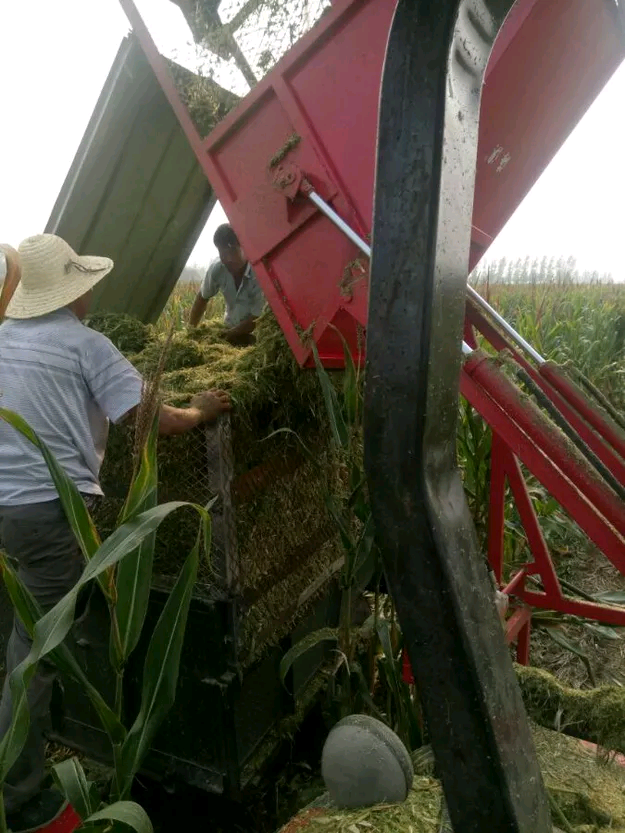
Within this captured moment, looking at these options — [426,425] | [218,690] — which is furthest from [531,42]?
[218,690]

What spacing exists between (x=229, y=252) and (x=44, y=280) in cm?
163

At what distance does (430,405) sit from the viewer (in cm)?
37

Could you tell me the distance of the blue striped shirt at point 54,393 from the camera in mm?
1982

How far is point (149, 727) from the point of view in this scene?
117 centimetres

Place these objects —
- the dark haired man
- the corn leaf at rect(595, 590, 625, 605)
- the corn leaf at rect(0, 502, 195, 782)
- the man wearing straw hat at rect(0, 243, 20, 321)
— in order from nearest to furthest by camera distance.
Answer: the corn leaf at rect(0, 502, 195, 782) → the man wearing straw hat at rect(0, 243, 20, 321) → the corn leaf at rect(595, 590, 625, 605) → the dark haired man

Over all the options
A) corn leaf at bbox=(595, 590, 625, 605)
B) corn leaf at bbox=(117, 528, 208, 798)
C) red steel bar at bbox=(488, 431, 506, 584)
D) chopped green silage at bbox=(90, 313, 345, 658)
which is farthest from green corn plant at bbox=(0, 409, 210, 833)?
corn leaf at bbox=(595, 590, 625, 605)

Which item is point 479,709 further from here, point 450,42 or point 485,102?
point 485,102

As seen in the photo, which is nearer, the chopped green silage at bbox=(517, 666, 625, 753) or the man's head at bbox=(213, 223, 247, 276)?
the chopped green silage at bbox=(517, 666, 625, 753)

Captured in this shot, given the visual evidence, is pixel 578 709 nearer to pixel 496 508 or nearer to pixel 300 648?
pixel 300 648

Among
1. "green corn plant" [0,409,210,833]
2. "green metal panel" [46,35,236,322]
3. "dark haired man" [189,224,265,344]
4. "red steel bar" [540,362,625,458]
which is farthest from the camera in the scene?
"dark haired man" [189,224,265,344]

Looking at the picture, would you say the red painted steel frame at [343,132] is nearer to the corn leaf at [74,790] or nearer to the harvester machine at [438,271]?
the harvester machine at [438,271]

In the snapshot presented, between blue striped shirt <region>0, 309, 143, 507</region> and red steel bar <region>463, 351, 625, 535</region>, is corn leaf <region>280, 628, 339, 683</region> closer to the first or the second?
blue striped shirt <region>0, 309, 143, 507</region>

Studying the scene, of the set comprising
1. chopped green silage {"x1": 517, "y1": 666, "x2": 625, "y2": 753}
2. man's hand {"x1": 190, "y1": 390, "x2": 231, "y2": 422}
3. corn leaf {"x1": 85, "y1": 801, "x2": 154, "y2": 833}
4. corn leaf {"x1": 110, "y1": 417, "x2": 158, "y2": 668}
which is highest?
man's hand {"x1": 190, "y1": 390, "x2": 231, "y2": 422}

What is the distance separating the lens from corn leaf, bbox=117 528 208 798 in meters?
1.15
